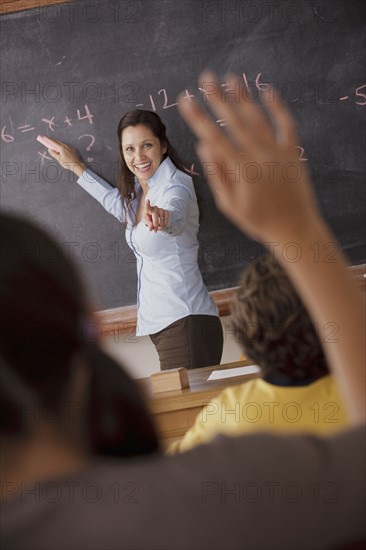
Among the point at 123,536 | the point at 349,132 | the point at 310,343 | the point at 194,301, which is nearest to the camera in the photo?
the point at 123,536

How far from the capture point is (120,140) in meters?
3.70

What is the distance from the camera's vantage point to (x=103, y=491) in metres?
0.49

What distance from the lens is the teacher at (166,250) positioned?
338cm

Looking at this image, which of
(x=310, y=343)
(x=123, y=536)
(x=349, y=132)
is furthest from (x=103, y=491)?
(x=349, y=132)

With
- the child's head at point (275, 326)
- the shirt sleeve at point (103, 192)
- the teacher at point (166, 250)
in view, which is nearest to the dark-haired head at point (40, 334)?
the child's head at point (275, 326)

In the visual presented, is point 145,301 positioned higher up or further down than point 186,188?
further down

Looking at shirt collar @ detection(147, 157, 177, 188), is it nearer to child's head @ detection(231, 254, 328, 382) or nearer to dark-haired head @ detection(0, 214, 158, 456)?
child's head @ detection(231, 254, 328, 382)

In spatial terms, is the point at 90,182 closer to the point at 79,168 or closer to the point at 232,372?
the point at 79,168

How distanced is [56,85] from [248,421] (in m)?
3.06

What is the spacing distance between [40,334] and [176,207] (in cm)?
284

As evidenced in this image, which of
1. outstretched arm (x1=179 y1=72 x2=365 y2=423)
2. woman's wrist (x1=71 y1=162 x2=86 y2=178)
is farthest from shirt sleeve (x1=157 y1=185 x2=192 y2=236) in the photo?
outstretched arm (x1=179 y1=72 x2=365 y2=423)

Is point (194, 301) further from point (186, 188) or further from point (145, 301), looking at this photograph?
point (186, 188)

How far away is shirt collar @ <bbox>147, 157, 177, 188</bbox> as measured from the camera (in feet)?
11.7

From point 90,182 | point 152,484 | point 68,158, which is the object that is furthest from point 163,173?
point 152,484
